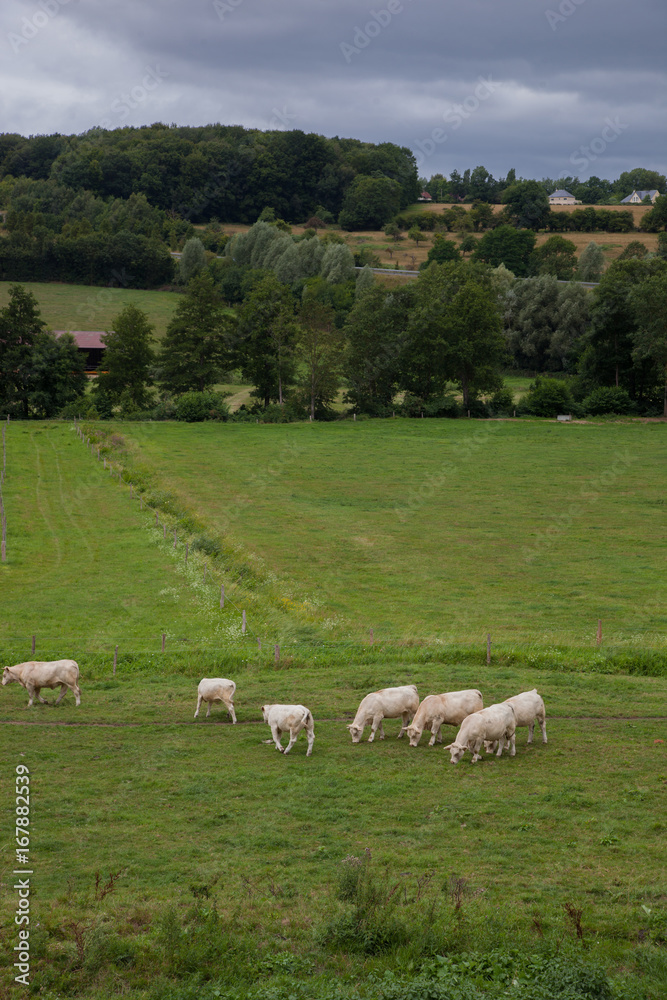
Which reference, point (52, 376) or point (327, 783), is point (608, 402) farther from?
point (327, 783)

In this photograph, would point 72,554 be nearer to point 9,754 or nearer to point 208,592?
point 208,592

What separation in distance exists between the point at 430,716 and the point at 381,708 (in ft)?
3.60

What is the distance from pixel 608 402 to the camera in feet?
265

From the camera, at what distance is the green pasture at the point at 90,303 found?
374ft

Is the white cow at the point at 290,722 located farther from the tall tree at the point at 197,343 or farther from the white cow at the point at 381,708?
the tall tree at the point at 197,343

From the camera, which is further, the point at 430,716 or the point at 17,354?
the point at 17,354

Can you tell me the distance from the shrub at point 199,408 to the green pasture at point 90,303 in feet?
105

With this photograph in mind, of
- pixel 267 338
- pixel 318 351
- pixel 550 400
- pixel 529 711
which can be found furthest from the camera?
pixel 267 338

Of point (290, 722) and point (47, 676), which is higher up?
point (290, 722)

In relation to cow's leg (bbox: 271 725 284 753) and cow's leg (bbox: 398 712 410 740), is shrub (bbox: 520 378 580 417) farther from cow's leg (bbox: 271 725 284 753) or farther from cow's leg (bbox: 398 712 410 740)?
cow's leg (bbox: 271 725 284 753)

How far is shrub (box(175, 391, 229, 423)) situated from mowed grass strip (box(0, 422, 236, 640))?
2414cm

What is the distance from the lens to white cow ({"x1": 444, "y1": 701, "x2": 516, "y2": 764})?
1797 cm

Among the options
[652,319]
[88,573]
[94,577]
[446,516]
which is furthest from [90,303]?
[94,577]

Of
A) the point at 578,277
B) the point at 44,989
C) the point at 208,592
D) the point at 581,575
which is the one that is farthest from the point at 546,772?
the point at 578,277
